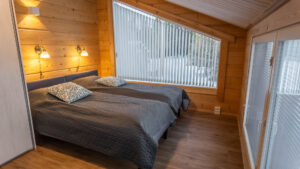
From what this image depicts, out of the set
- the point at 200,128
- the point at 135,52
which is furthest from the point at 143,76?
the point at 200,128

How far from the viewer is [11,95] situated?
211 cm

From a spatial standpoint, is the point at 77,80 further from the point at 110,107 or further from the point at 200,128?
the point at 200,128

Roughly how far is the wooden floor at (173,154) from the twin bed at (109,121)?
0.24 meters

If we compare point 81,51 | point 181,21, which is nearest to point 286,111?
point 181,21

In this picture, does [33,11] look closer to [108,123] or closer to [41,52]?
[41,52]

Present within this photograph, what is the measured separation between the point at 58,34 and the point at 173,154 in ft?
9.71

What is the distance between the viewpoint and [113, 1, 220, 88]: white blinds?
3.61 metres

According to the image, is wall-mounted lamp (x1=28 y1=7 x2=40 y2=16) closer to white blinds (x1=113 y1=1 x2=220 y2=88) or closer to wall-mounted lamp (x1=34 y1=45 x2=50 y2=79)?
wall-mounted lamp (x1=34 y1=45 x2=50 y2=79)

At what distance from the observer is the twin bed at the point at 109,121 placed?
6.12ft

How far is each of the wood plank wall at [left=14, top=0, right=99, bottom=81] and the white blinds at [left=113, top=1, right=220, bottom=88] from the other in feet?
2.04

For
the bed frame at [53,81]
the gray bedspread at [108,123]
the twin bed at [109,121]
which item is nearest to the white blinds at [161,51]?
the bed frame at [53,81]

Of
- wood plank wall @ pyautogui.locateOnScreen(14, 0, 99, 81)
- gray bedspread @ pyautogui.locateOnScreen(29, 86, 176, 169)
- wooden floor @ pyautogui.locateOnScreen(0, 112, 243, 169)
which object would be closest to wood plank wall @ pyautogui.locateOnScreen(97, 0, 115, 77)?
wood plank wall @ pyautogui.locateOnScreen(14, 0, 99, 81)

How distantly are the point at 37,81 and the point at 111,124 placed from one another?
5.87ft

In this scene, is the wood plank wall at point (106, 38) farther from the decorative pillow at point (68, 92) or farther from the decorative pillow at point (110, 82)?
the decorative pillow at point (68, 92)
